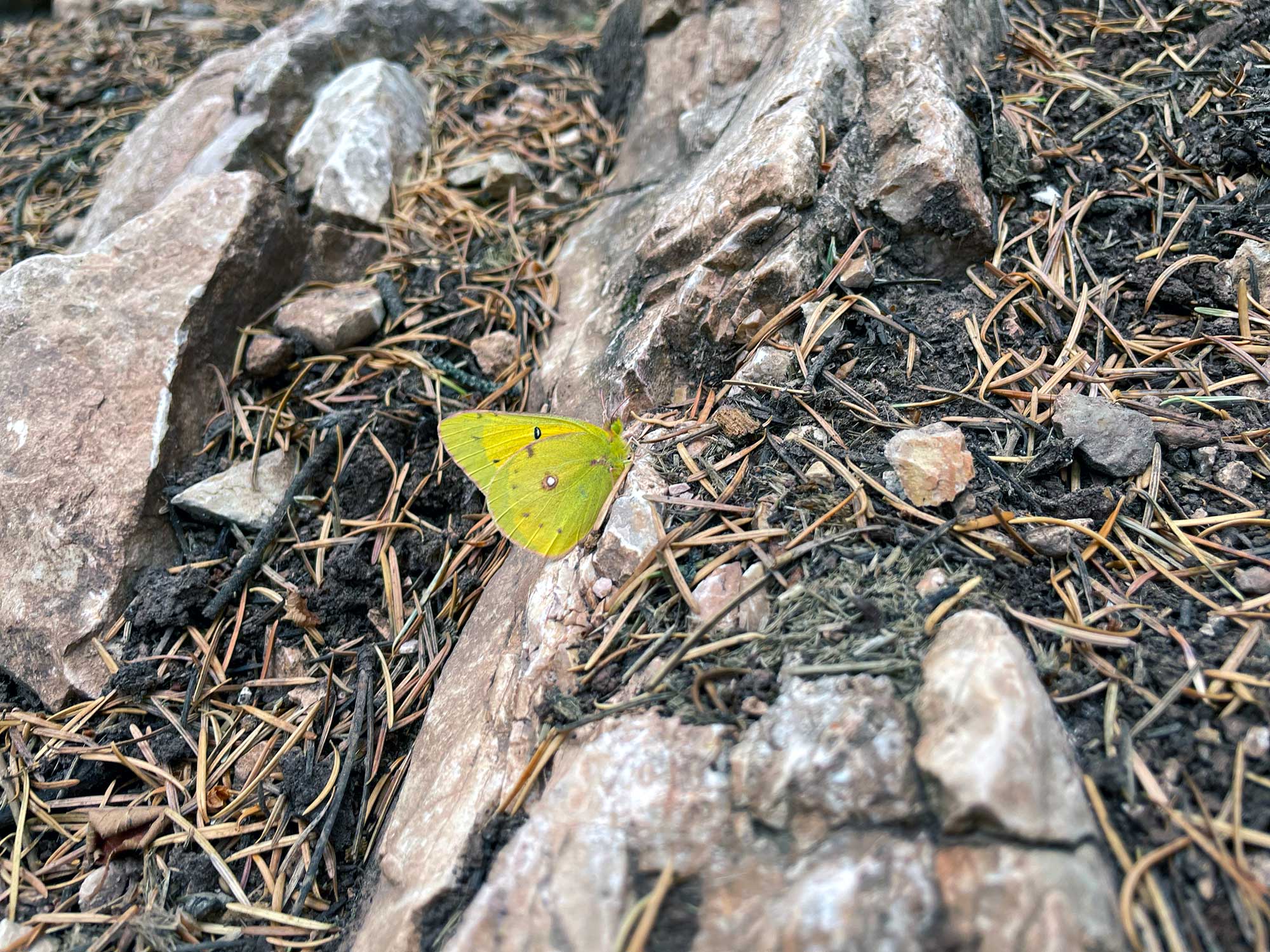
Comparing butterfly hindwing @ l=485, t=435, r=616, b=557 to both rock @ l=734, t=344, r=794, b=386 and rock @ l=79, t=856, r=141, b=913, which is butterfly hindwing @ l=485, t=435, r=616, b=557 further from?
rock @ l=79, t=856, r=141, b=913

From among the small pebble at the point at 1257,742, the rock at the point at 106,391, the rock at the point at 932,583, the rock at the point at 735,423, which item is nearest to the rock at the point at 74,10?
the rock at the point at 106,391

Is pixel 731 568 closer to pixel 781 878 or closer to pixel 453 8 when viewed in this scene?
pixel 781 878

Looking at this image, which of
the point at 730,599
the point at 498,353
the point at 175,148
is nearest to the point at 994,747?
the point at 730,599

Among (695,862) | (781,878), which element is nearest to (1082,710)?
(781,878)

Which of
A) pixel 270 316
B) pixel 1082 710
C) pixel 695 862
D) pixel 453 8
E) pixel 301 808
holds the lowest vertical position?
pixel 301 808

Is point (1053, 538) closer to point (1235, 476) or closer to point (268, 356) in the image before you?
point (1235, 476)

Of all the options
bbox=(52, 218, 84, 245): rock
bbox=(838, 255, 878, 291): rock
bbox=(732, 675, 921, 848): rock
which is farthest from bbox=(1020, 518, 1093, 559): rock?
bbox=(52, 218, 84, 245): rock

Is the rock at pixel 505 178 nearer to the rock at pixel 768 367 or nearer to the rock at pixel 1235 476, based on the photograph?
the rock at pixel 768 367
